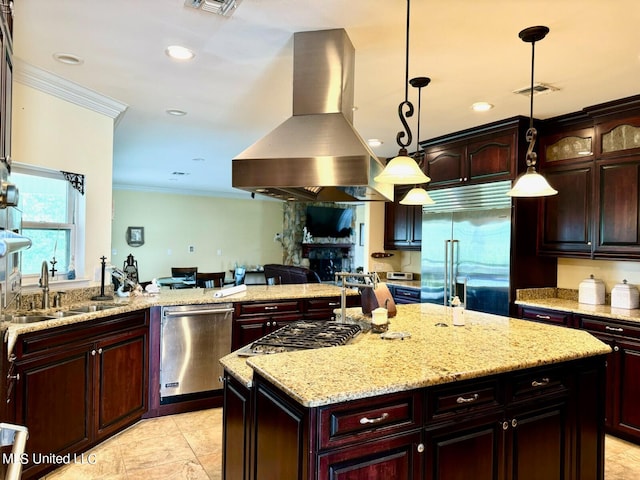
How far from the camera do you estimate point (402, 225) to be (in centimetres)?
564

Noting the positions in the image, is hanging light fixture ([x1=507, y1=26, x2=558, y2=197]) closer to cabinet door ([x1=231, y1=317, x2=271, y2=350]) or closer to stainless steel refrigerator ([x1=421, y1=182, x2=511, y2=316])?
stainless steel refrigerator ([x1=421, y1=182, x2=511, y2=316])

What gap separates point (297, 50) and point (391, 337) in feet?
5.36

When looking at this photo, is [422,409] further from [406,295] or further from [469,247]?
[406,295]

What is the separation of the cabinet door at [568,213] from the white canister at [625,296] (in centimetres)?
36

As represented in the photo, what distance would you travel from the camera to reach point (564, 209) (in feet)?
12.4

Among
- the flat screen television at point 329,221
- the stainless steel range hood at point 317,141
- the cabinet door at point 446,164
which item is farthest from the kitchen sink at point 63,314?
the flat screen television at point 329,221

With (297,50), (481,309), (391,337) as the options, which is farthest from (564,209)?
(297,50)

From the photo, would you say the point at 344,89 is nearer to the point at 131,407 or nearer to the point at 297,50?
the point at 297,50

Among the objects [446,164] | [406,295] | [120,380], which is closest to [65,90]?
[120,380]

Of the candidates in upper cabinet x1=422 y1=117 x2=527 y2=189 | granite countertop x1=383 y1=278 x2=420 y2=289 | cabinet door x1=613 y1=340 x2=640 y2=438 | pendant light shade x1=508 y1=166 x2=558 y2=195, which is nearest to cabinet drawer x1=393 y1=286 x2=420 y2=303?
granite countertop x1=383 y1=278 x2=420 y2=289

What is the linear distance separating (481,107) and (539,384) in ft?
7.93

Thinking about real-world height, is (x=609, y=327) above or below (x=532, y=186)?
below

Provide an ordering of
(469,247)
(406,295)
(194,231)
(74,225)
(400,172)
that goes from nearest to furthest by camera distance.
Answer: (400,172) < (74,225) < (469,247) < (406,295) < (194,231)

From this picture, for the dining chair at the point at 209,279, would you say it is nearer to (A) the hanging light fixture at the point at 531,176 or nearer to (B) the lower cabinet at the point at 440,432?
(B) the lower cabinet at the point at 440,432
